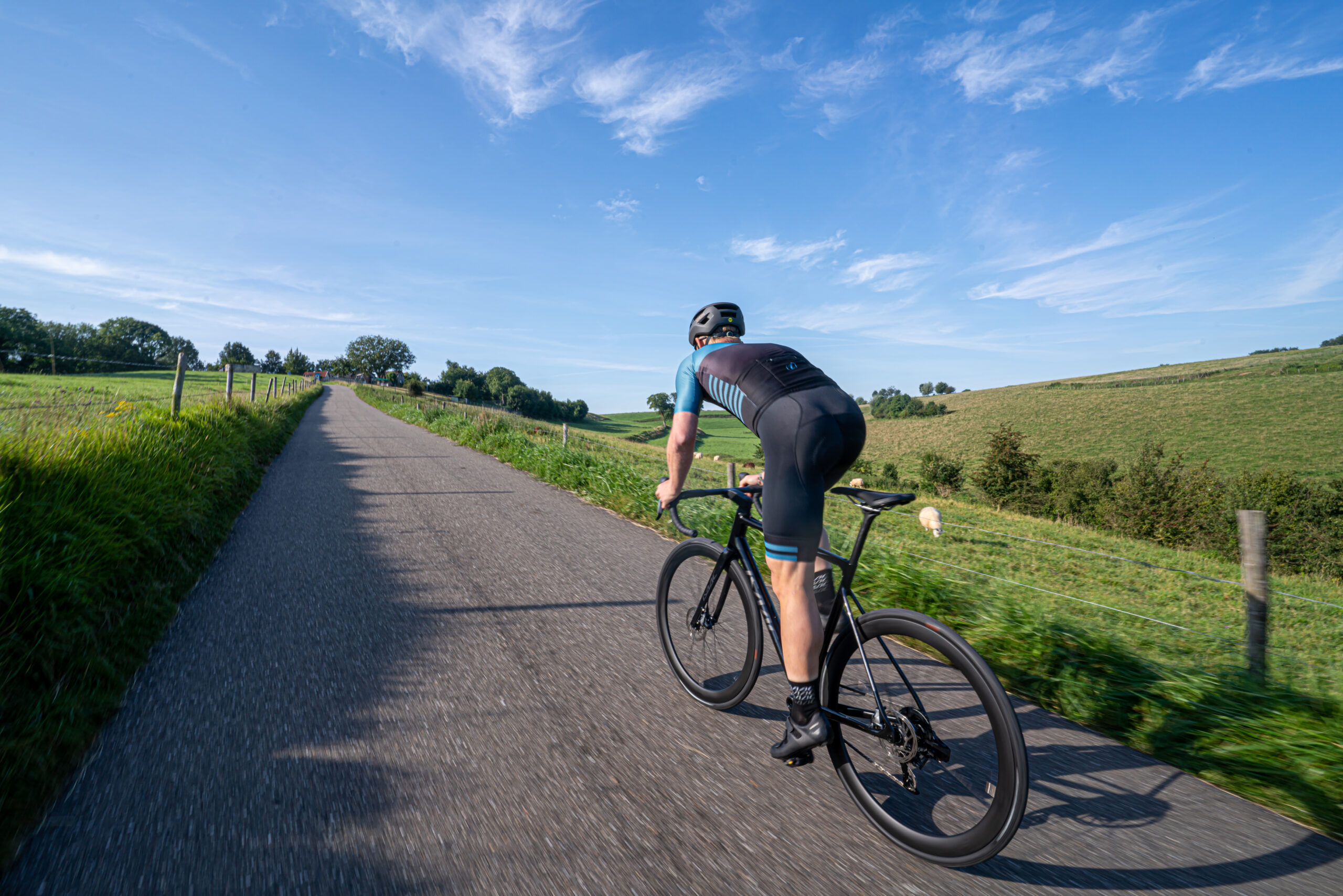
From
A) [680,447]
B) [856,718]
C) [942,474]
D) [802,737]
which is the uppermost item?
[680,447]

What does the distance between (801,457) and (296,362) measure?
146716 mm

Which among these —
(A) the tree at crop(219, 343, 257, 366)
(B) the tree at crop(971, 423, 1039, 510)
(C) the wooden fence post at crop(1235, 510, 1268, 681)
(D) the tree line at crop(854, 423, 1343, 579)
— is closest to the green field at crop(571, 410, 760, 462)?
(D) the tree line at crop(854, 423, 1343, 579)

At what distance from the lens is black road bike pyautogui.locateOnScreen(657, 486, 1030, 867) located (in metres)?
1.89

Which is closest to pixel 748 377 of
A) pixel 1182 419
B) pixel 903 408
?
pixel 1182 419

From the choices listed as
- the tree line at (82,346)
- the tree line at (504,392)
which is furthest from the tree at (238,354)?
the tree line at (504,392)

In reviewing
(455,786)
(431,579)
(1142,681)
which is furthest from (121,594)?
(1142,681)

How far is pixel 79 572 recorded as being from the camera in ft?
11.0

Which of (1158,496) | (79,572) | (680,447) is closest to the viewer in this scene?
(680,447)

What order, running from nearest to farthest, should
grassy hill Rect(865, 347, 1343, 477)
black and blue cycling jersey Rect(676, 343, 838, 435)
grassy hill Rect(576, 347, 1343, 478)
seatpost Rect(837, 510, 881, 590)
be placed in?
1. seatpost Rect(837, 510, 881, 590)
2. black and blue cycling jersey Rect(676, 343, 838, 435)
3. grassy hill Rect(865, 347, 1343, 477)
4. grassy hill Rect(576, 347, 1343, 478)

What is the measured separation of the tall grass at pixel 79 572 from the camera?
91.7 inches

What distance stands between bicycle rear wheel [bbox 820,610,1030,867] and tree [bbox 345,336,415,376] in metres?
140

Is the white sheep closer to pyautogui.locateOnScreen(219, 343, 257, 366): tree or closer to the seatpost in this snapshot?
the seatpost

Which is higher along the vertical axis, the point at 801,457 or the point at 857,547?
the point at 801,457

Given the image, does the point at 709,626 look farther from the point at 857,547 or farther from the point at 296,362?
the point at 296,362
